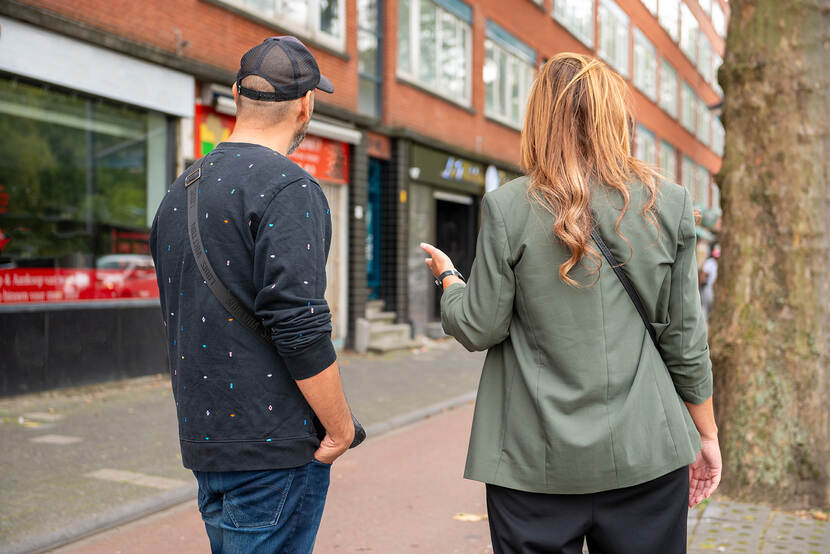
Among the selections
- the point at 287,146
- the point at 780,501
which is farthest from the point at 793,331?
the point at 287,146

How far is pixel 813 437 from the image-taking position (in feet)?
15.2

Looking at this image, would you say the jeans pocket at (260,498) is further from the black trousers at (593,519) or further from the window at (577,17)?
the window at (577,17)

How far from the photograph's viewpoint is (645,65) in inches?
1260

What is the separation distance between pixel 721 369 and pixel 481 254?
3.38 meters

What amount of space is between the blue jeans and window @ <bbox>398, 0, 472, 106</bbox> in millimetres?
13915

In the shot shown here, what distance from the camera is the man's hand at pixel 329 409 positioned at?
1956mm

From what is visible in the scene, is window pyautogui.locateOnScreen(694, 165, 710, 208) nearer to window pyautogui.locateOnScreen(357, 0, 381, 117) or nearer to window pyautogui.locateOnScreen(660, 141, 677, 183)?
window pyautogui.locateOnScreen(660, 141, 677, 183)

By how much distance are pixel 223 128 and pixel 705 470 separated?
377 inches

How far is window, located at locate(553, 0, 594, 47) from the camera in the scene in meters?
22.7

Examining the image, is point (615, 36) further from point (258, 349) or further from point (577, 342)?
point (258, 349)

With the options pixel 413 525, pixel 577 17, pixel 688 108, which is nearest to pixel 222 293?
pixel 413 525

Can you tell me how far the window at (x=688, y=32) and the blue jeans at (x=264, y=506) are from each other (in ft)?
129

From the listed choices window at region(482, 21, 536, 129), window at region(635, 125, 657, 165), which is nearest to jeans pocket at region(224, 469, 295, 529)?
window at region(482, 21, 536, 129)

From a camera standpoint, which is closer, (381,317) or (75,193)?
(75,193)
